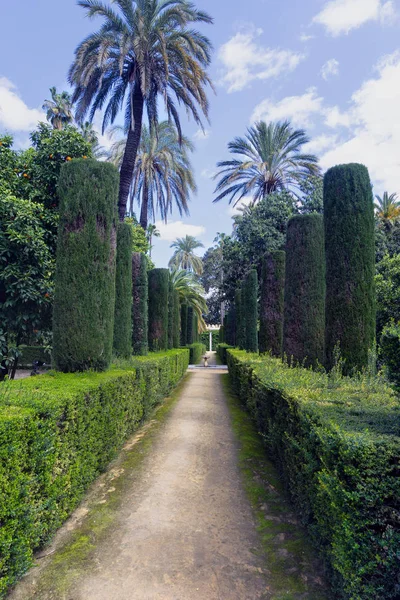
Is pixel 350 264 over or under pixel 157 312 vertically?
over

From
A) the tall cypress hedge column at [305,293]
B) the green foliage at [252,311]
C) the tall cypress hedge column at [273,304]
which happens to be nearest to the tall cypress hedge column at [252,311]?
the green foliage at [252,311]

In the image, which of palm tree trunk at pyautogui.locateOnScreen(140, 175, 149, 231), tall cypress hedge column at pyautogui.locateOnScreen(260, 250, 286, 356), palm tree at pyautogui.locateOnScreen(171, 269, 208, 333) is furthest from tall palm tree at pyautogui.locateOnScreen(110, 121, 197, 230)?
tall cypress hedge column at pyautogui.locateOnScreen(260, 250, 286, 356)

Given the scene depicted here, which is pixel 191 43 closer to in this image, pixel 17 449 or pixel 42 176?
pixel 42 176

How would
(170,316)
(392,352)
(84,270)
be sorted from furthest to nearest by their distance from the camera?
1. (170,316)
2. (84,270)
3. (392,352)

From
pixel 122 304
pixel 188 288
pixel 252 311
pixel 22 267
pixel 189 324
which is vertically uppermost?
pixel 188 288

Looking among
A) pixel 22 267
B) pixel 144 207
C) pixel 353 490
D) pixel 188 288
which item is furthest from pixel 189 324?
pixel 353 490

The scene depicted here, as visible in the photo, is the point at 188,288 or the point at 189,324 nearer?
the point at 188,288

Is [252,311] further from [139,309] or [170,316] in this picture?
[139,309]

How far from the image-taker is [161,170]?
2206cm

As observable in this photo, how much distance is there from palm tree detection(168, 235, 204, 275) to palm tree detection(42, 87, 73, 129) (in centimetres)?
2629

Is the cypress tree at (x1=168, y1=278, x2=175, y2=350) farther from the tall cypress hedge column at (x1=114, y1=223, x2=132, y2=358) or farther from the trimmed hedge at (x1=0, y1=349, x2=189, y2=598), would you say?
the trimmed hedge at (x1=0, y1=349, x2=189, y2=598)

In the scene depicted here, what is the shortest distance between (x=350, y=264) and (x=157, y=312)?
8.15 m

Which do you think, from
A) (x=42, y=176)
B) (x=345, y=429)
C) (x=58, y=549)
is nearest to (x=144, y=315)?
(x=42, y=176)

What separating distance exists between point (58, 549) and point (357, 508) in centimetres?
240
